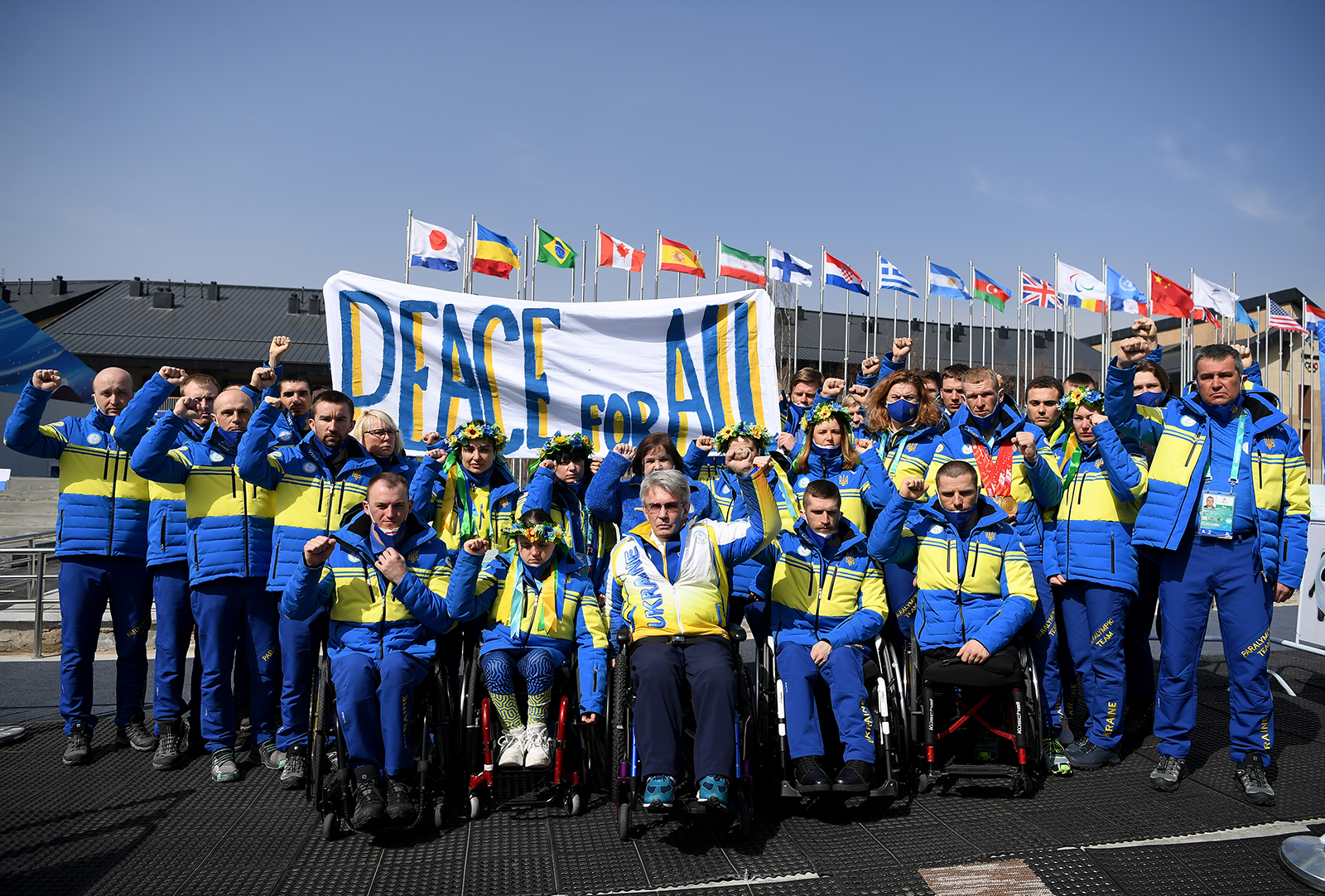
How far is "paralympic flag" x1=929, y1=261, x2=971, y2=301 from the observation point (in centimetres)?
1548

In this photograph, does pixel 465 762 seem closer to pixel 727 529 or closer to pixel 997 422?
pixel 727 529

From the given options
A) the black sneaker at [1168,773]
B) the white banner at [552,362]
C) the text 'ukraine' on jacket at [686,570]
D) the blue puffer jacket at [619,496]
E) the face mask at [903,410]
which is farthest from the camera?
the white banner at [552,362]

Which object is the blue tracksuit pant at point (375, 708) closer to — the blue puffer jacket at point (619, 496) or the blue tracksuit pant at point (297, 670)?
the blue tracksuit pant at point (297, 670)

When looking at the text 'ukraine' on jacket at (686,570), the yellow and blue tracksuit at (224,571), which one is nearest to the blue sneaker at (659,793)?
the text 'ukraine' on jacket at (686,570)

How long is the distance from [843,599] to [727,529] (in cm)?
66

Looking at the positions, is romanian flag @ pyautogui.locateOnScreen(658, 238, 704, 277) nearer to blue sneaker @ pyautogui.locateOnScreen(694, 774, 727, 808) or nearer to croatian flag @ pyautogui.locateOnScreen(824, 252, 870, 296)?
croatian flag @ pyautogui.locateOnScreen(824, 252, 870, 296)

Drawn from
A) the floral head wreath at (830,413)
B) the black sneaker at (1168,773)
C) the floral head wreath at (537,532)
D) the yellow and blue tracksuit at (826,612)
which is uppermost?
the floral head wreath at (830,413)

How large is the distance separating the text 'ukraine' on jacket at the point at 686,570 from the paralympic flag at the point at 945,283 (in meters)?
12.7

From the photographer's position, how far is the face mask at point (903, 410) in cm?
480

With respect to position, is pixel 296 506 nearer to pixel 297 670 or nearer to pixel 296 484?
pixel 296 484

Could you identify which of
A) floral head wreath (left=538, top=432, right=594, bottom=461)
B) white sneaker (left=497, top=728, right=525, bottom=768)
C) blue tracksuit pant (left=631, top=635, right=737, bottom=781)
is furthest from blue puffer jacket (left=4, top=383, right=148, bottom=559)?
blue tracksuit pant (left=631, top=635, right=737, bottom=781)

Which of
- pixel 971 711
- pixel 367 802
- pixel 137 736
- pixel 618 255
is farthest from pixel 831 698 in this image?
pixel 618 255

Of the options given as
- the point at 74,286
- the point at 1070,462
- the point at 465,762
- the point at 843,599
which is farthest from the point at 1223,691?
the point at 74,286

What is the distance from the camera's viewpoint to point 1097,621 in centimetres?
427
